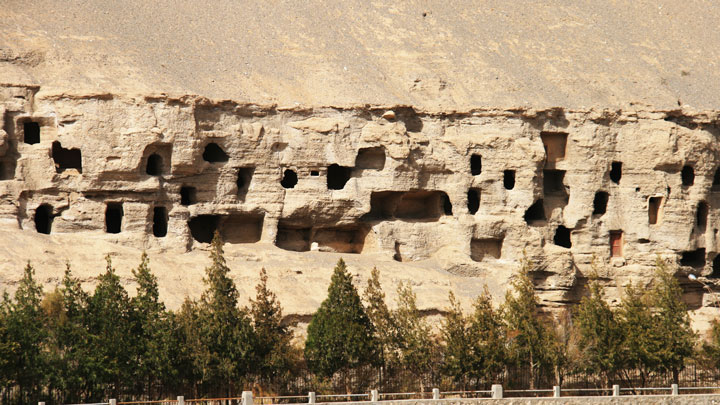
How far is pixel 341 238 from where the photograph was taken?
161 ft

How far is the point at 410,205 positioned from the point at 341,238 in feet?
10.1

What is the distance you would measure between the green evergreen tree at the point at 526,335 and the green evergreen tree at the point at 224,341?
8.34m

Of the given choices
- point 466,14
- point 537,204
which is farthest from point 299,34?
point 537,204

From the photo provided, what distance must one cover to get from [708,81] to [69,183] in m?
30.0

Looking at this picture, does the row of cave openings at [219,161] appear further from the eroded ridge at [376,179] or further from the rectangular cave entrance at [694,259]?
the rectangular cave entrance at [694,259]

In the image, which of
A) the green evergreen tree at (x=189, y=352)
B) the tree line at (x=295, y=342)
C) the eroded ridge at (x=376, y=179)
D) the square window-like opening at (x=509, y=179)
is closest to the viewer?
the tree line at (x=295, y=342)

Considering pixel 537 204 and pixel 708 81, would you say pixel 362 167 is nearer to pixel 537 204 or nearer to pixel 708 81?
pixel 537 204

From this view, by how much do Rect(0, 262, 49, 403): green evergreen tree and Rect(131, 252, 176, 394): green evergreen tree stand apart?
2.61 meters

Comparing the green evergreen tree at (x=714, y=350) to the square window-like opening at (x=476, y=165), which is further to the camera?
the square window-like opening at (x=476, y=165)

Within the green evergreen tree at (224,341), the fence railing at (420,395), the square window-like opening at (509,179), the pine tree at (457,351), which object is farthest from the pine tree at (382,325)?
the square window-like opening at (509,179)

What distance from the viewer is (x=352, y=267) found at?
1786 inches

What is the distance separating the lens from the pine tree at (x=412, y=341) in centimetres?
3934

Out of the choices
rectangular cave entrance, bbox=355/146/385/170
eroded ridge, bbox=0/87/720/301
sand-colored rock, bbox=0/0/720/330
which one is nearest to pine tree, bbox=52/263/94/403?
sand-colored rock, bbox=0/0/720/330

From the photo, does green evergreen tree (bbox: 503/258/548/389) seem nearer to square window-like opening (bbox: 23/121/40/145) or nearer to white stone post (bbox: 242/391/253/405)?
white stone post (bbox: 242/391/253/405)
